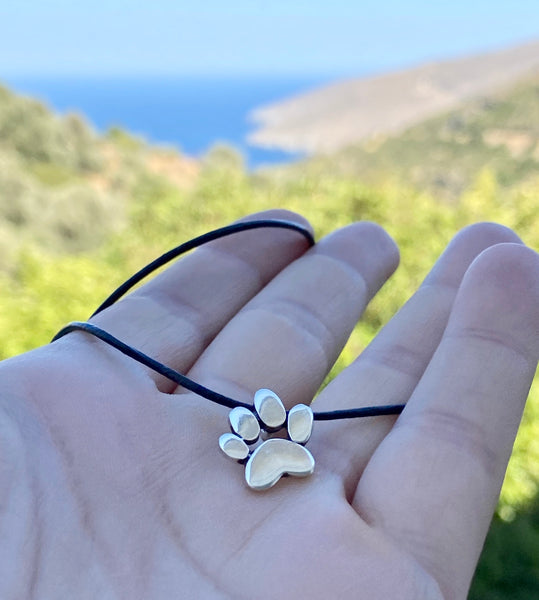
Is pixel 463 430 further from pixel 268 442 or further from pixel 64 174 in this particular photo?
pixel 64 174

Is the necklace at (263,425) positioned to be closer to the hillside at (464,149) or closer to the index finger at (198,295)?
the index finger at (198,295)

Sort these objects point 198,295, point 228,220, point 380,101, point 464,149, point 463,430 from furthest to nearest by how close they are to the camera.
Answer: point 380,101
point 464,149
point 228,220
point 198,295
point 463,430

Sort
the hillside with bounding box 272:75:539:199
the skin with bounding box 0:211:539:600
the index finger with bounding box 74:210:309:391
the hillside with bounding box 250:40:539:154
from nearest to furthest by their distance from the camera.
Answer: the skin with bounding box 0:211:539:600 → the index finger with bounding box 74:210:309:391 → the hillside with bounding box 272:75:539:199 → the hillside with bounding box 250:40:539:154

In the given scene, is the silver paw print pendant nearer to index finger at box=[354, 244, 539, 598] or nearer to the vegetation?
index finger at box=[354, 244, 539, 598]

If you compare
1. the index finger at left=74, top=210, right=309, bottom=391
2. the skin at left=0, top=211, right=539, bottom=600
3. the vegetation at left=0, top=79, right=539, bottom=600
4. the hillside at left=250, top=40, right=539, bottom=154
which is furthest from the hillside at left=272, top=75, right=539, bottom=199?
the skin at left=0, top=211, right=539, bottom=600

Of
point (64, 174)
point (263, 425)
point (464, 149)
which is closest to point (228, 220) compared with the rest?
point (263, 425)
